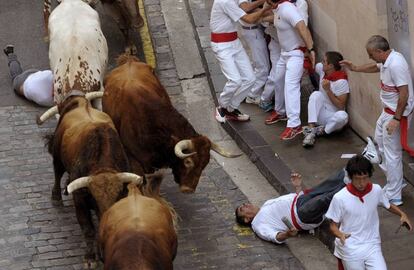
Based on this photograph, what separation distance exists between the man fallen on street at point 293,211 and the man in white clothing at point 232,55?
2.53 metres

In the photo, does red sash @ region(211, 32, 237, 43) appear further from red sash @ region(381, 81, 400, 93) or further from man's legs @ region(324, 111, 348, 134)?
red sash @ region(381, 81, 400, 93)

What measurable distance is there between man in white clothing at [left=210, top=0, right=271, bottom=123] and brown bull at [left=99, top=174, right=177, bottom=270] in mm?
4006

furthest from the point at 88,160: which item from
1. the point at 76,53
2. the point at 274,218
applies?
the point at 76,53

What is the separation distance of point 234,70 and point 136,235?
16.9ft

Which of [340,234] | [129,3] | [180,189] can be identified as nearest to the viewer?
[340,234]

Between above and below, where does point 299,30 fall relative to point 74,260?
above

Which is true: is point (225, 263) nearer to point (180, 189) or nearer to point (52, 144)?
point (180, 189)

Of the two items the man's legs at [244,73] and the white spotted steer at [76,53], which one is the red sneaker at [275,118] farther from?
the white spotted steer at [76,53]

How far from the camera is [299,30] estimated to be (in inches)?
572

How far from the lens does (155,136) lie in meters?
13.1

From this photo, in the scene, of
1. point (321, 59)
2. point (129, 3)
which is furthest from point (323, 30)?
point (129, 3)

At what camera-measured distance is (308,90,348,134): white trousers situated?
1438 centimetres

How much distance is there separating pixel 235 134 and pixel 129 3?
119 inches

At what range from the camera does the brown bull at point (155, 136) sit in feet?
42.4
